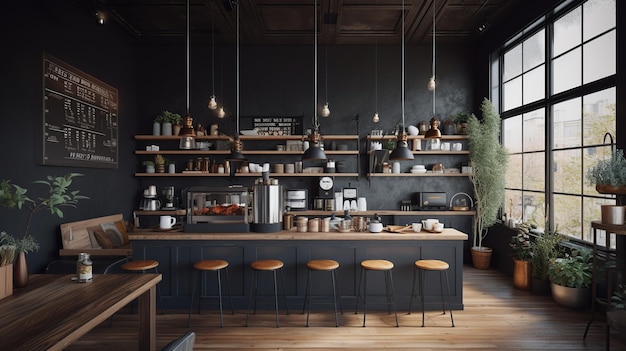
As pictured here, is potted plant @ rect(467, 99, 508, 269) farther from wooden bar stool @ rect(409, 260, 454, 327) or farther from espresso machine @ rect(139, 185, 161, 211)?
espresso machine @ rect(139, 185, 161, 211)

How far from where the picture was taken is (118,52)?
5.47 meters

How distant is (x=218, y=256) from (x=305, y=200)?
236cm

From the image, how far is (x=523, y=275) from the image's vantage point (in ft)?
14.6

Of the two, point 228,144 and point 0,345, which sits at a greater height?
point 228,144

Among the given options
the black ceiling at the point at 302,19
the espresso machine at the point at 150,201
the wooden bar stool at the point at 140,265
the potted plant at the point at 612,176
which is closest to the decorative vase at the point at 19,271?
the wooden bar stool at the point at 140,265

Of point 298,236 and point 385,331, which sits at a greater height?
point 298,236

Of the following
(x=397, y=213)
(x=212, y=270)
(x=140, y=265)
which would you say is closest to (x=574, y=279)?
(x=397, y=213)

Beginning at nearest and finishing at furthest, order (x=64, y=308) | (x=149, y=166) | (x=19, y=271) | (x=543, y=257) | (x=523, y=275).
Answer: (x=64, y=308) → (x=19, y=271) → (x=543, y=257) → (x=523, y=275) → (x=149, y=166)

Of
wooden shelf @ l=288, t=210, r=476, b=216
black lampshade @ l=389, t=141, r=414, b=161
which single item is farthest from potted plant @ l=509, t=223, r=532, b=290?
black lampshade @ l=389, t=141, r=414, b=161

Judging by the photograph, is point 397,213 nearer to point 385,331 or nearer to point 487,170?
point 487,170

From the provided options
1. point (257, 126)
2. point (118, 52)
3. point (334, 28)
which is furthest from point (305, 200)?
point (118, 52)

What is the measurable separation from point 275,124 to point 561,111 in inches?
163

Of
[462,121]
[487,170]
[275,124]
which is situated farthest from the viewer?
[275,124]

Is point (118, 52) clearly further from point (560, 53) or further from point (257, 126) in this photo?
point (560, 53)
